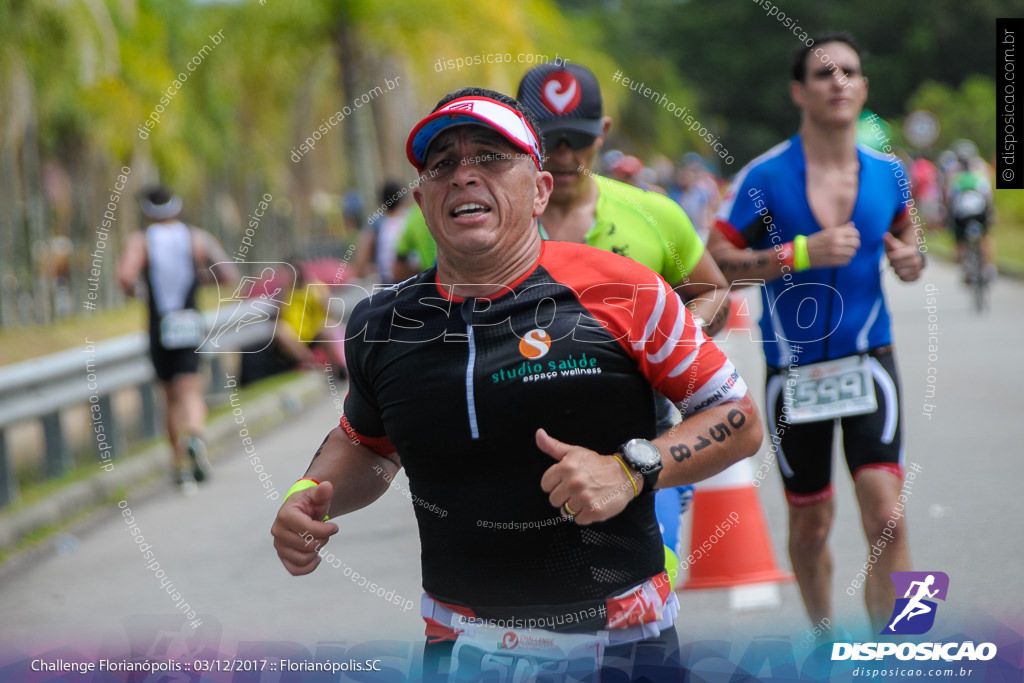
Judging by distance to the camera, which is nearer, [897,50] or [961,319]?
[961,319]

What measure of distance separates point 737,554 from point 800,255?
1.78 meters

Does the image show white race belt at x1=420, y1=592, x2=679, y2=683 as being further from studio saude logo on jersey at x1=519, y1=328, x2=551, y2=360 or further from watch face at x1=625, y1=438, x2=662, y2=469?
studio saude logo on jersey at x1=519, y1=328, x2=551, y2=360

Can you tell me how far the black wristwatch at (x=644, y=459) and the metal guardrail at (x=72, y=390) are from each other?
4.63 metres

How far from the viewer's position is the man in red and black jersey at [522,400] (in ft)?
8.31

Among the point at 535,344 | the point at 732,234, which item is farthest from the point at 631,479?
the point at 732,234

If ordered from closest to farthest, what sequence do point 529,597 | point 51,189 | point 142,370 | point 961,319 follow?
1. point 529,597
2. point 142,370
3. point 961,319
4. point 51,189

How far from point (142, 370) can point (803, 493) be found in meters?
6.98

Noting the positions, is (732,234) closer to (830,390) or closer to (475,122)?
(830,390)

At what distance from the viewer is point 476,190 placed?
8.54 feet

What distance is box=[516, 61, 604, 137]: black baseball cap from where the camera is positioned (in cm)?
415

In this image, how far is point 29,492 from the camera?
820 cm

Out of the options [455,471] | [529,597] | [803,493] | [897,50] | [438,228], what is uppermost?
[897,50]

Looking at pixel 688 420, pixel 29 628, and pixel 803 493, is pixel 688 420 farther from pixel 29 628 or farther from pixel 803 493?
pixel 29 628

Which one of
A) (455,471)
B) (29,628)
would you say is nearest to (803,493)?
(455,471)
